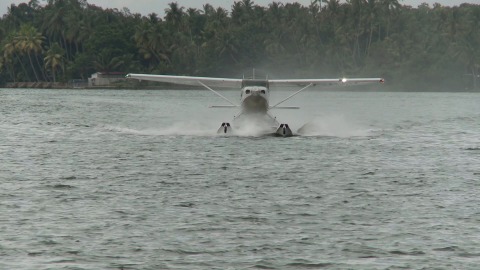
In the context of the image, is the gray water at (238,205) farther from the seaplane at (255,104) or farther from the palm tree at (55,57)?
the palm tree at (55,57)

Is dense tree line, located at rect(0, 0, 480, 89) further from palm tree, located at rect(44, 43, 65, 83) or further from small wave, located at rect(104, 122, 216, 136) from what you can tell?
small wave, located at rect(104, 122, 216, 136)

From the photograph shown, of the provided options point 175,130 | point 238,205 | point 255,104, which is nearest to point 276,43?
point 175,130

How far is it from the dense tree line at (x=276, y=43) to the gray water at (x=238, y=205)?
109 meters

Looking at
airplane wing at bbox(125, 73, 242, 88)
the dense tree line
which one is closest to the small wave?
airplane wing at bbox(125, 73, 242, 88)

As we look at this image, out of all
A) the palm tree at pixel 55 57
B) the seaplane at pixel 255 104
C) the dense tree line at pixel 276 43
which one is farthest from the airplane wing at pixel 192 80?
the palm tree at pixel 55 57

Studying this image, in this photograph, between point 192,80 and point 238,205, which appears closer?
point 238,205

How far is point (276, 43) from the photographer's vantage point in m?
150

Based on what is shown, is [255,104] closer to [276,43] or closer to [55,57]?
[276,43]

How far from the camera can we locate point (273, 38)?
504 feet

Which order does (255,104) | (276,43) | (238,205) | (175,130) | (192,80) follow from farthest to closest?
1. (276,43)
2. (175,130)
3. (192,80)
4. (255,104)
5. (238,205)

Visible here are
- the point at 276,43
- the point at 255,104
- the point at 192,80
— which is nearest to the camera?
the point at 255,104

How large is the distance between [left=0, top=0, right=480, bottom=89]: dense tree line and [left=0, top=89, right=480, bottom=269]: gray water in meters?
109

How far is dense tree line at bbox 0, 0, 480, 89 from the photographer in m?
142

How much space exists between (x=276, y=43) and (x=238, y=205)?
133 m
